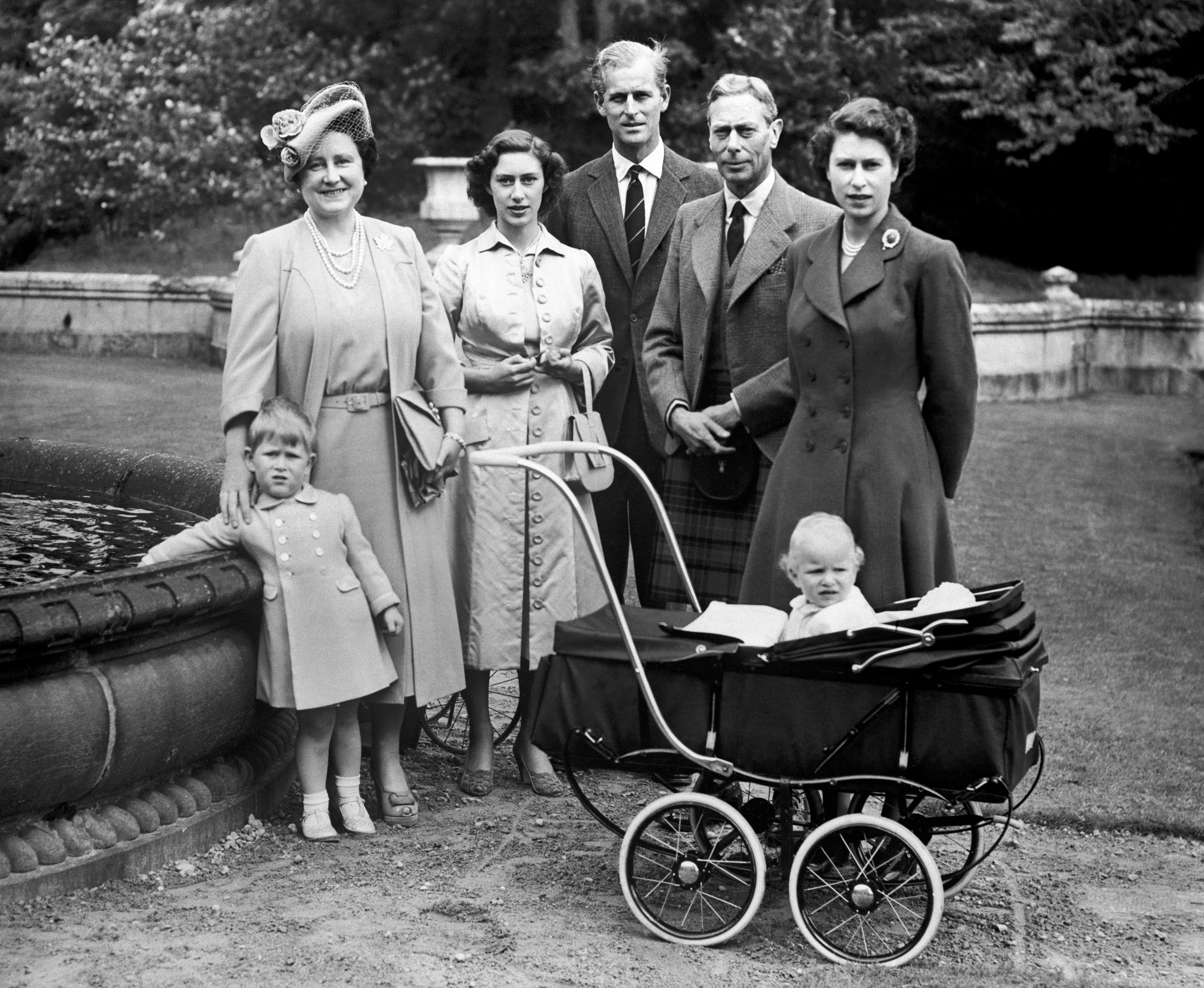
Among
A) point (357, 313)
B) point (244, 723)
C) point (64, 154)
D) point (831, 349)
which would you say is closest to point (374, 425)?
point (357, 313)

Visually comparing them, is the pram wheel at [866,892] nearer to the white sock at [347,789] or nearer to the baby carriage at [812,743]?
the baby carriage at [812,743]

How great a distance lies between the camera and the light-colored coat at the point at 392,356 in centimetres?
452

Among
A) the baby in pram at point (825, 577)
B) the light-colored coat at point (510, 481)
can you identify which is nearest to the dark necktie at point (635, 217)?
the light-colored coat at point (510, 481)

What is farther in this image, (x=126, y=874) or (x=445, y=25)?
(x=445, y=25)

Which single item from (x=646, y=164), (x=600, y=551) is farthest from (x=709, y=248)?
(x=600, y=551)

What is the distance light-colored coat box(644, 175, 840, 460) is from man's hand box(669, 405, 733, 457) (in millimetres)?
55

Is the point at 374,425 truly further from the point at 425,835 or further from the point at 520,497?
the point at 425,835

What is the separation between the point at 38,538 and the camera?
524cm

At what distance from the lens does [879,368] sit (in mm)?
4152

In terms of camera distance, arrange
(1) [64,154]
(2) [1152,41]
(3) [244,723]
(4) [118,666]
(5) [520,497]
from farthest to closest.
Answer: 1. (1) [64,154]
2. (2) [1152,41]
3. (5) [520,497]
4. (3) [244,723]
5. (4) [118,666]

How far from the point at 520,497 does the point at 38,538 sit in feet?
5.03

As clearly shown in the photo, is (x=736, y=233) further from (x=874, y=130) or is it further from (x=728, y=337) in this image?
(x=874, y=130)

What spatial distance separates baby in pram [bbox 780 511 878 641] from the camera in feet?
12.7

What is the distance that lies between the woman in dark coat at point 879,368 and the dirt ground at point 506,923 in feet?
2.88
